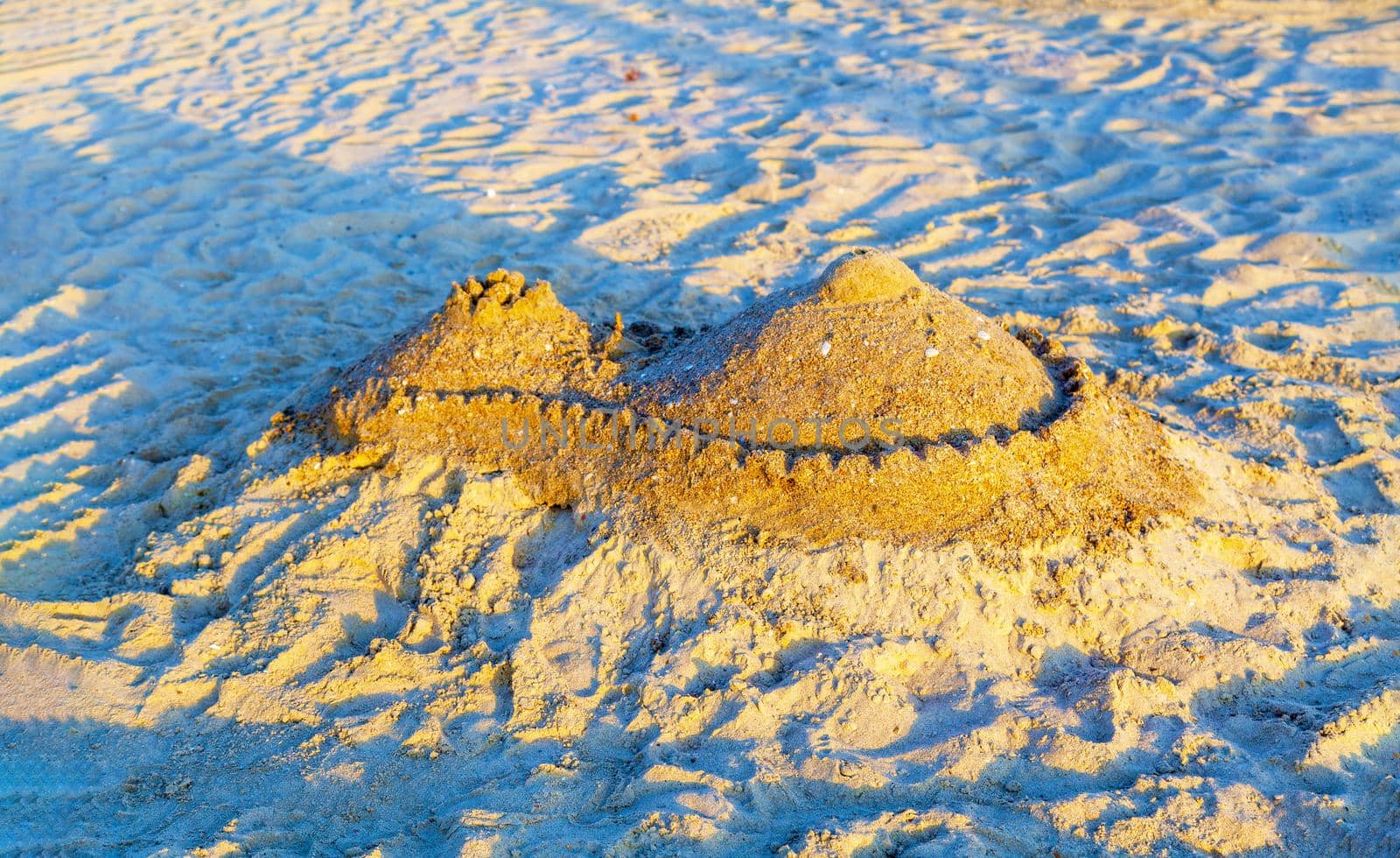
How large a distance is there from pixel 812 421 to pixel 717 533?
0.43 meters

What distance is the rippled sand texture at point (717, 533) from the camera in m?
2.31

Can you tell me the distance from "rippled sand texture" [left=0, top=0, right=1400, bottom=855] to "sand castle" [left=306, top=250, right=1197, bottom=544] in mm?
134

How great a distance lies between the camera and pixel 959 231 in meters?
5.09

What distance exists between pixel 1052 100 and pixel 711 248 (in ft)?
9.33

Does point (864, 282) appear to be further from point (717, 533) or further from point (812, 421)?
point (717, 533)

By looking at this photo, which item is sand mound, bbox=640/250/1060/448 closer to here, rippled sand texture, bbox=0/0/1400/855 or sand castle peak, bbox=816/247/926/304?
sand castle peak, bbox=816/247/926/304

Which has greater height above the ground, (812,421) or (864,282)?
(864,282)

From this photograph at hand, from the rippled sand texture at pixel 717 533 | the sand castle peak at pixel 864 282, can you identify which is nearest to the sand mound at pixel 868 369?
the sand castle peak at pixel 864 282

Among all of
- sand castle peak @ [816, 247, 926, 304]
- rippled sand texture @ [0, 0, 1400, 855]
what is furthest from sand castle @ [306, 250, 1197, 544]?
rippled sand texture @ [0, 0, 1400, 855]

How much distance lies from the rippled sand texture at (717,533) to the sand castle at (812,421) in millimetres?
134

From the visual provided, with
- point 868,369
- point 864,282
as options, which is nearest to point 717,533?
point 868,369

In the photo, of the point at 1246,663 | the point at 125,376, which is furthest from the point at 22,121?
the point at 1246,663

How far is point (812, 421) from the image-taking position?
2889 mm

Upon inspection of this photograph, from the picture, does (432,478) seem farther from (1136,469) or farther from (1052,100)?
(1052,100)
